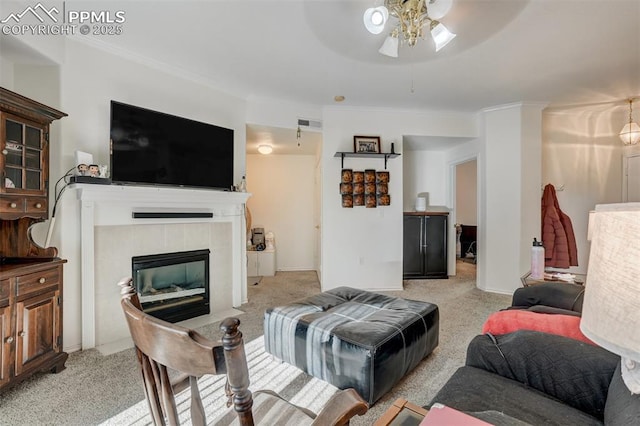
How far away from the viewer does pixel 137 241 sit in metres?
2.70

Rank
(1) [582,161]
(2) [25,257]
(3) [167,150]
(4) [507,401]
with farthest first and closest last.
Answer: (1) [582,161]
(3) [167,150]
(2) [25,257]
(4) [507,401]

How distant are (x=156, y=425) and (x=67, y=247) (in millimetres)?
2211

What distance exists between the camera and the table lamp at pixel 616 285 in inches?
20.5

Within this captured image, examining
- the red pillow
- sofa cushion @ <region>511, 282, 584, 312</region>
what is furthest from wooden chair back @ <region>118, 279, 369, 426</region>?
sofa cushion @ <region>511, 282, 584, 312</region>

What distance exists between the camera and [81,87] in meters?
2.44

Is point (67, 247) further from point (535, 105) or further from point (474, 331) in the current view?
point (535, 105)

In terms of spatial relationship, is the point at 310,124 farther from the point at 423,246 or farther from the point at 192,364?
the point at 192,364

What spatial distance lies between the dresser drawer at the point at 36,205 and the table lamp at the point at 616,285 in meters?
2.90

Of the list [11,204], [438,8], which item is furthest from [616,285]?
[11,204]

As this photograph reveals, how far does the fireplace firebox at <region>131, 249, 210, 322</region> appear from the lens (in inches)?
109

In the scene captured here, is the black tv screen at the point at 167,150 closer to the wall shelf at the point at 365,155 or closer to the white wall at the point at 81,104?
the white wall at the point at 81,104

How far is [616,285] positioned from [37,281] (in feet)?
9.30

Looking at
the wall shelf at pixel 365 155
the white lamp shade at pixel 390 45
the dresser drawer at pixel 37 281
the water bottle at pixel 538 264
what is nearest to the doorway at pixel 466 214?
the wall shelf at pixel 365 155

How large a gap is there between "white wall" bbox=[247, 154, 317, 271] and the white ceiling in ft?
6.54
